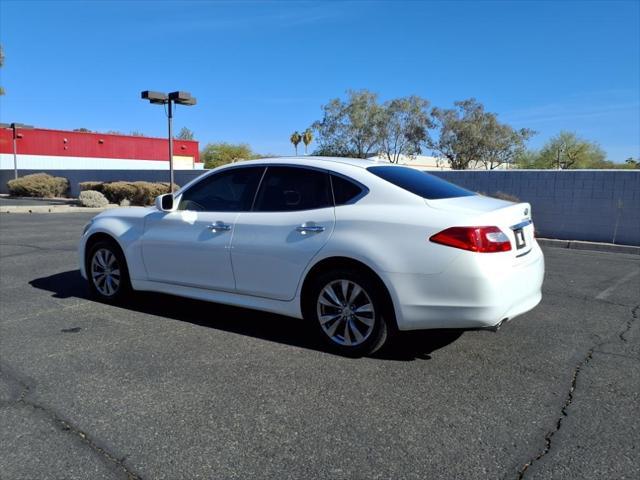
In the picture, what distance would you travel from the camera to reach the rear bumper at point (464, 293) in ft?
12.4

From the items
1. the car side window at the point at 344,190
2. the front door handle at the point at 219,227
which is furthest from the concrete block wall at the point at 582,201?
the front door handle at the point at 219,227

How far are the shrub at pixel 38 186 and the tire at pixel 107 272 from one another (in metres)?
28.6

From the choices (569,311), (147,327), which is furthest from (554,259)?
(147,327)

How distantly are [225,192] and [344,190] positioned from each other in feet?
4.39

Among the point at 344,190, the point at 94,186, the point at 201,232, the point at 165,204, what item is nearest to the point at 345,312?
the point at 344,190

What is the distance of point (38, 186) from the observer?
3097 cm

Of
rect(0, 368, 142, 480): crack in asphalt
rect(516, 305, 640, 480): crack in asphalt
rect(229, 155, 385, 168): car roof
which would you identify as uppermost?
rect(229, 155, 385, 168): car roof

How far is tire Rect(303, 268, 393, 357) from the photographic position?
413 centimetres

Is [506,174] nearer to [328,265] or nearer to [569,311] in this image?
[569,311]

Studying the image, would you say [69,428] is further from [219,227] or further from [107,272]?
[107,272]

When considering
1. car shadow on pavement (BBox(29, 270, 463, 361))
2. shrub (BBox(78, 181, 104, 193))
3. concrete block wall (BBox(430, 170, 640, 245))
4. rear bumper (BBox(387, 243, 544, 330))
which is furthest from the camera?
shrub (BBox(78, 181, 104, 193))

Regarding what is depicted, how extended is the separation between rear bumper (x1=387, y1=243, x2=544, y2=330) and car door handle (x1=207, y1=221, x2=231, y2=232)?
5.53ft

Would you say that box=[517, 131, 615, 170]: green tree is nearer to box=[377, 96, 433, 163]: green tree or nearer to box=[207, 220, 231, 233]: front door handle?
box=[377, 96, 433, 163]: green tree

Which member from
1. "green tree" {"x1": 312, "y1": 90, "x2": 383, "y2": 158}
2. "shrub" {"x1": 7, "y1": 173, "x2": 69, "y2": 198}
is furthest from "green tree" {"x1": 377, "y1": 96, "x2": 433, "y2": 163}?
"shrub" {"x1": 7, "y1": 173, "x2": 69, "y2": 198}
